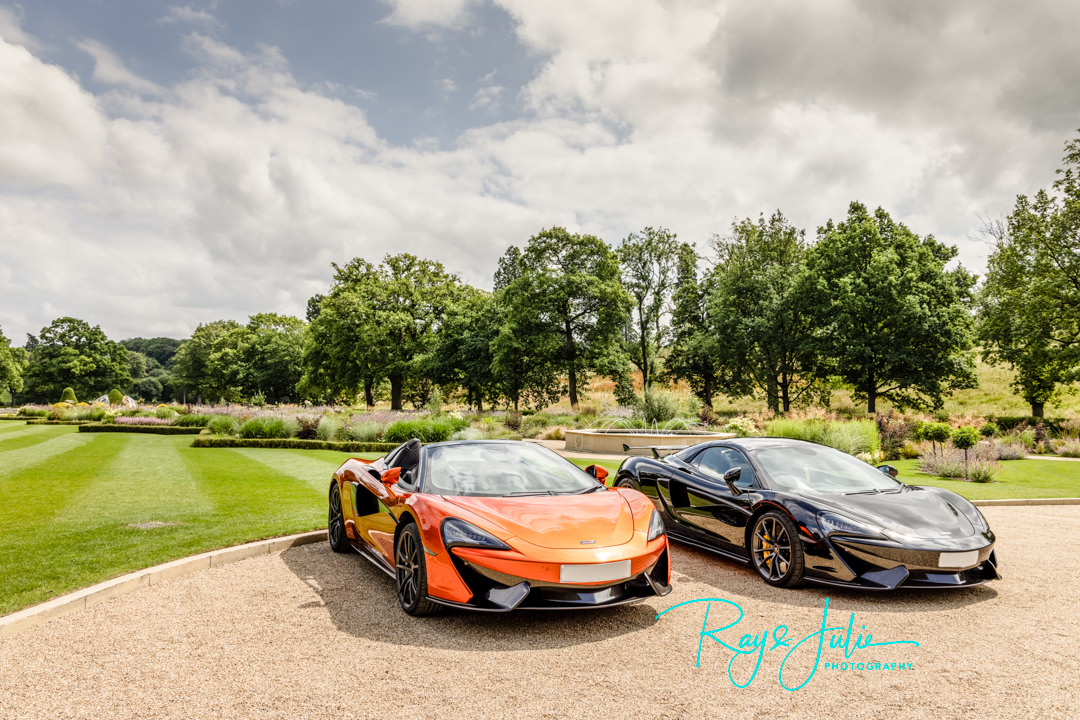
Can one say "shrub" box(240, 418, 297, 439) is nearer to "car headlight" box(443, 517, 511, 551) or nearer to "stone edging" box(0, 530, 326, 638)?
"stone edging" box(0, 530, 326, 638)

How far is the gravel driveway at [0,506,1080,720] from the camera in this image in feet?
10.6

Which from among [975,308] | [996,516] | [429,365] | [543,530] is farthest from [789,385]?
[543,530]

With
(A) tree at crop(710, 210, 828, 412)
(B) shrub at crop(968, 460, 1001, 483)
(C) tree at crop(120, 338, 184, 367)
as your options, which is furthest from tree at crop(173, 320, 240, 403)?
(C) tree at crop(120, 338, 184, 367)

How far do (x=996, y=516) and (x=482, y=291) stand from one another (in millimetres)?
43836

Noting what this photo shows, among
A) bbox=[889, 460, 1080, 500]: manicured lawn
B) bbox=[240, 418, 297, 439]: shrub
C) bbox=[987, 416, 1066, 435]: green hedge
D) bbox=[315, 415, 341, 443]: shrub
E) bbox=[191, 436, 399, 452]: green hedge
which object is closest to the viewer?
bbox=[889, 460, 1080, 500]: manicured lawn

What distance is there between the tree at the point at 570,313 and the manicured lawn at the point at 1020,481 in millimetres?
22103

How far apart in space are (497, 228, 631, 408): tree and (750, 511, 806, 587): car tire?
31.6m

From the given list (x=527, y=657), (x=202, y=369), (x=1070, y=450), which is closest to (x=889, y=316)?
(x=1070, y=450)

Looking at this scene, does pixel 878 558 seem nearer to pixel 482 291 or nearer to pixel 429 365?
pixel 429 365

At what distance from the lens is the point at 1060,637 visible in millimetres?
4301

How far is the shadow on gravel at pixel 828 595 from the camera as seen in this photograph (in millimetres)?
5039

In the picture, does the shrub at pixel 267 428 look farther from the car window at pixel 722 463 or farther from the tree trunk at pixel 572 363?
the car window at pixel 722 463

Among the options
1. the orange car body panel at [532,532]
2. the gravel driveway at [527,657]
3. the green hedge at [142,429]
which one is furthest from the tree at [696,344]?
the orange car body panel at [532,532]

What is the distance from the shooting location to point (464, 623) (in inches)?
178
